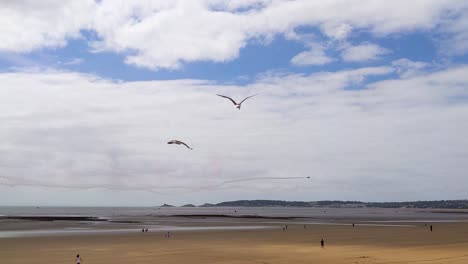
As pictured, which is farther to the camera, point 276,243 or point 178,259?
point 276,243

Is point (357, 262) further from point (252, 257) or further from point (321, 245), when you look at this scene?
point (321, 245)

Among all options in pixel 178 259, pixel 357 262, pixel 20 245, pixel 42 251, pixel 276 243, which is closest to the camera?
pixel 357 262

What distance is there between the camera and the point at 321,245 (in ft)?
151

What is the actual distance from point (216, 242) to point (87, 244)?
12.2m

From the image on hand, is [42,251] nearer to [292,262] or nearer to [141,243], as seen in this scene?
[141,243]

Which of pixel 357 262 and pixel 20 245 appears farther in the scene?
pixel 20 245

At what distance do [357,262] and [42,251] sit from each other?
81.3ft

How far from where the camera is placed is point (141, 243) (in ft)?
156

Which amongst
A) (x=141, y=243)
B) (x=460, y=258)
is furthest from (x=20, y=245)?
(x=460, y=258)

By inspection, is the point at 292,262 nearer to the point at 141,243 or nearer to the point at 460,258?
the point at 460,258

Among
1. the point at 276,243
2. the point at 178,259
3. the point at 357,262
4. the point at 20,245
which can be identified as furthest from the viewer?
the point at 276,243

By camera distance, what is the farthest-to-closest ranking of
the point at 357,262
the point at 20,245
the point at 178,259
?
the point at 20,245 → the point at 178,259 → the point at 357,262

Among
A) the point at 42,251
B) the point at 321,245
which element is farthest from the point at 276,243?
the point at 42,251

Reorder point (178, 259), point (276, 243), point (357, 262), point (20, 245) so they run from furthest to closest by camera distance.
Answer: point (276, 243) < point (20, 245) < point (178, 259) < point (357, 262)
